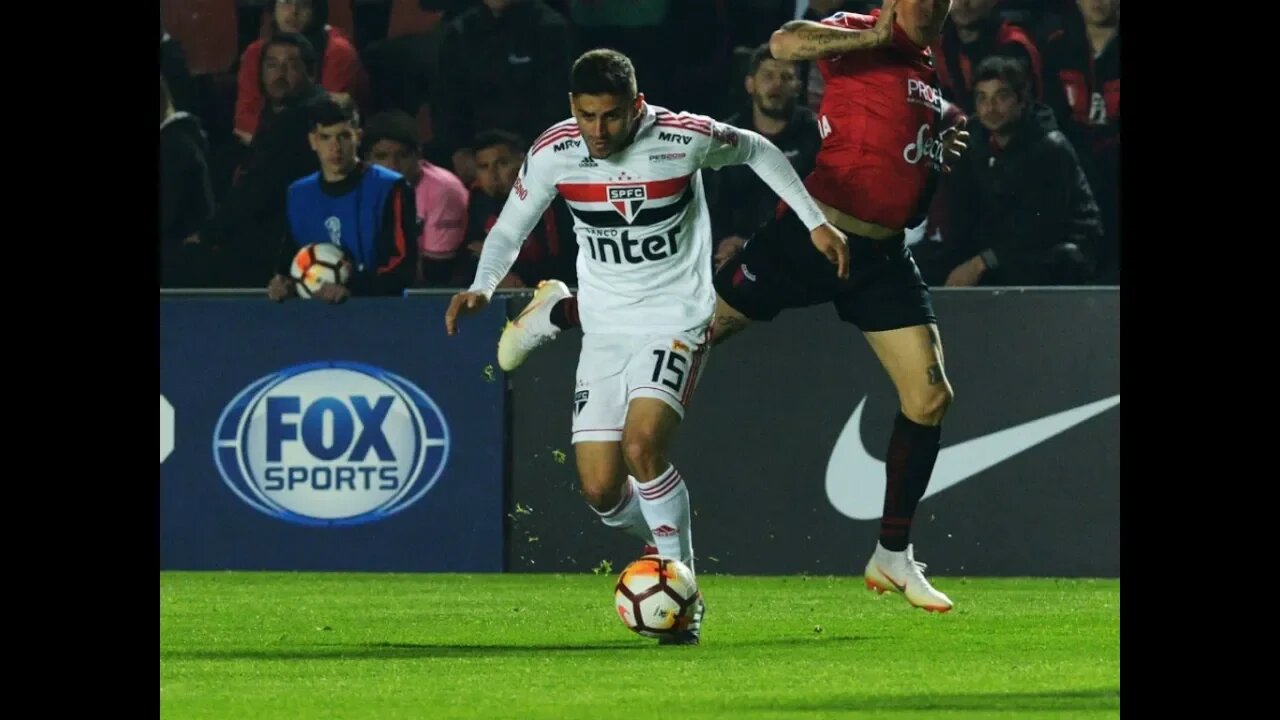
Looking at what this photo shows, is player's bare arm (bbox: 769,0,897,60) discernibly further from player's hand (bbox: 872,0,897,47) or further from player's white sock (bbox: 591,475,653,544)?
player's white sock (bbox: 591,475,653,544)

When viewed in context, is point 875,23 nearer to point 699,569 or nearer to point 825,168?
point 825,168

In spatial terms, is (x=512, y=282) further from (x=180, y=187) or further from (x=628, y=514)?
(x=628, y=514)

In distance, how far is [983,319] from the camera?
11766 mm

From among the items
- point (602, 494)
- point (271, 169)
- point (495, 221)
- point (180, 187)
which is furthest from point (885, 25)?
point (180, 187)

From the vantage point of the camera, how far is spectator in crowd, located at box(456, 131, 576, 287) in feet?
40.7

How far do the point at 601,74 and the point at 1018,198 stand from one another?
414cm

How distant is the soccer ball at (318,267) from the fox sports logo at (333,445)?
419mm

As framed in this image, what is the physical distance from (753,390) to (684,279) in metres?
2.91

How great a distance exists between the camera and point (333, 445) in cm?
1216

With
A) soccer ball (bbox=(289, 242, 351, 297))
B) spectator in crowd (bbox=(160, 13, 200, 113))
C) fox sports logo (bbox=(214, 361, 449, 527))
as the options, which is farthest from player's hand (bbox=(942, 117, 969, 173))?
spectator in crowd (bbox=(160, 13, 200, 113))

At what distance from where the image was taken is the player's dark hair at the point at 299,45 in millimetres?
13375

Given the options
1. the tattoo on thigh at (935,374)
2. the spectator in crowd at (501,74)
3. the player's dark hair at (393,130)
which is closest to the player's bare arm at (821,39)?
the tattoo on thigh at (935,374)
